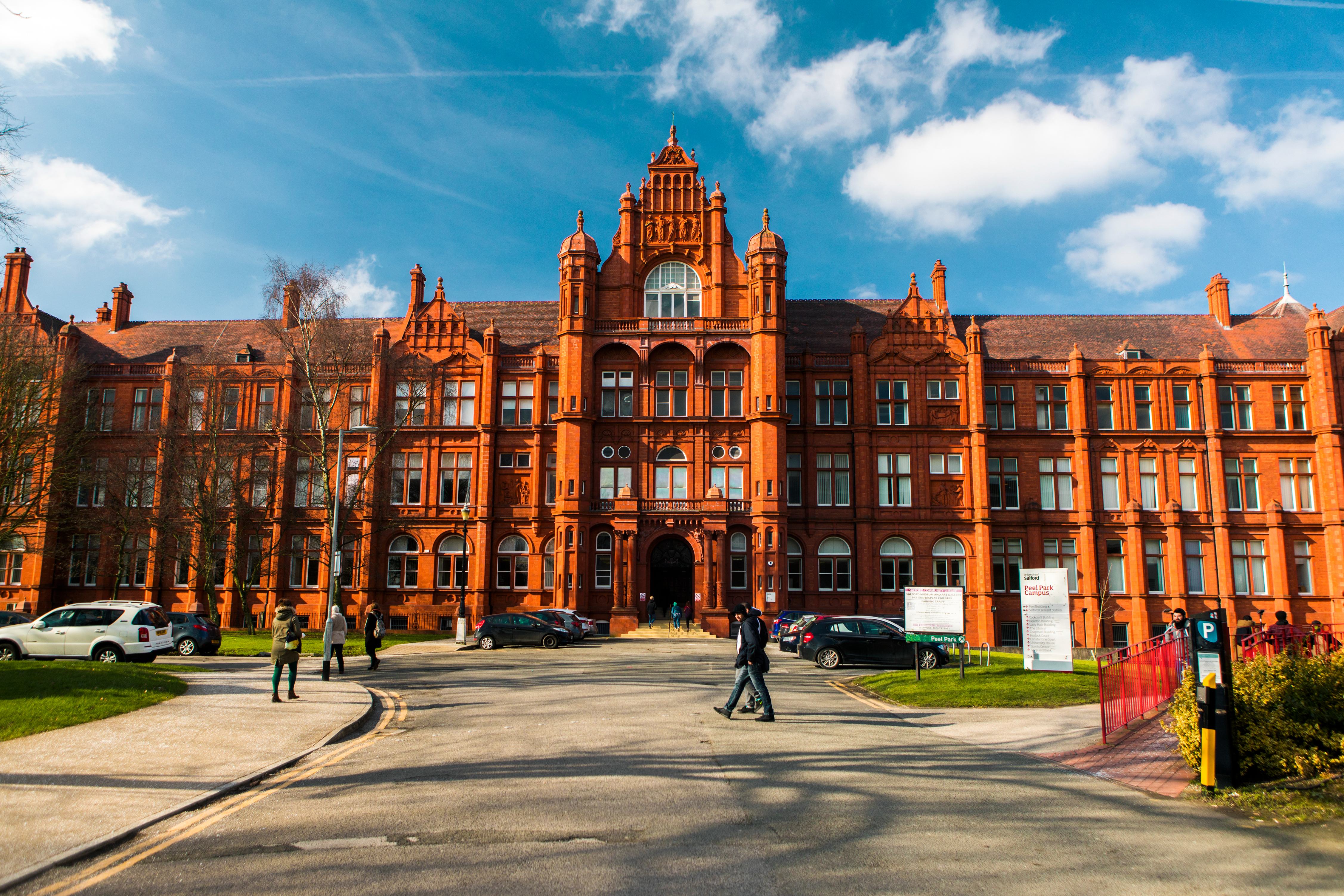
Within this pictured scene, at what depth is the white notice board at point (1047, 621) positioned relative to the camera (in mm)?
19141

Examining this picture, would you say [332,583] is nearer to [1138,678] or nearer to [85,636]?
[85,636]

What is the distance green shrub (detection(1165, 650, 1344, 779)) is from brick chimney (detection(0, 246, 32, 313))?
60726 millimetres

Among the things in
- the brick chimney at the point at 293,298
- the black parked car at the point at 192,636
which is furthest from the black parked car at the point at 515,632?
the brick chimney at the point at 293,298

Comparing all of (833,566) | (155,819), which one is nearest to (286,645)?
(155,819)

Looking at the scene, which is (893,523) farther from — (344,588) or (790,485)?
(344,588)

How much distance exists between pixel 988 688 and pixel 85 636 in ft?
75.2

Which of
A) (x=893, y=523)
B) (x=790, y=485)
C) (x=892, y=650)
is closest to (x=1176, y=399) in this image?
(x=893, y=523)

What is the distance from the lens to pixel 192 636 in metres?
26.7

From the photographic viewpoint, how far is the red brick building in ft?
141

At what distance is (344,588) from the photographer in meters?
44.6

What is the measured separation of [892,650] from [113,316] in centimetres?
5190

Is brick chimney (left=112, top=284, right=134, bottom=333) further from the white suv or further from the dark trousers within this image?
the dark trousers

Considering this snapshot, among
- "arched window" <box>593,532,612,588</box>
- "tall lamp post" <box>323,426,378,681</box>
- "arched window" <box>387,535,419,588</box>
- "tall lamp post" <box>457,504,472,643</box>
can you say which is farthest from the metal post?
"arched window" <box>593,532,612,588</box>

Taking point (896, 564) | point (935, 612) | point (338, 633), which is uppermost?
point (896, 564)
